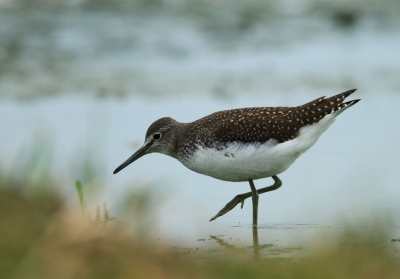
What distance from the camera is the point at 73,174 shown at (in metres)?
6.09

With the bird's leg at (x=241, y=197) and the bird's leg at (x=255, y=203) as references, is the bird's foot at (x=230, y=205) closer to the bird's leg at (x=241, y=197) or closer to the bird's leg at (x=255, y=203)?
the bird's leg at (x=241, y=197)

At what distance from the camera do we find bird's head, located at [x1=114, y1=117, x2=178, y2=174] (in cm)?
834

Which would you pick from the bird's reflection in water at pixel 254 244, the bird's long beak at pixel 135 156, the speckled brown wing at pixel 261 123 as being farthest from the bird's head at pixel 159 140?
the bird's reflection in water at pixel 254 244

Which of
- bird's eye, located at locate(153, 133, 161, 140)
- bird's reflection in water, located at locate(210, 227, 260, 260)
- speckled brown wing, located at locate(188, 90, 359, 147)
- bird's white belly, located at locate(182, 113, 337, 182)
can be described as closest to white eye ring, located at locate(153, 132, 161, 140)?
bird's eye, located at locate(153, 133, 161, 140)

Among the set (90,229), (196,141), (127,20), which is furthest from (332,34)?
(90,229)

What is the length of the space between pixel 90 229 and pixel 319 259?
148 centimetres

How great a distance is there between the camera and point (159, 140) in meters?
8.43

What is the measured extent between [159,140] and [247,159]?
1447 mm

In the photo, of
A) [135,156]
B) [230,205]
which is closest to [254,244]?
[230,205]

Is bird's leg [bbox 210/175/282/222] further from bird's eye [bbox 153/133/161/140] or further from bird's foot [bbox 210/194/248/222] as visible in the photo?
bird's eye [bbox 153/133/161/140]

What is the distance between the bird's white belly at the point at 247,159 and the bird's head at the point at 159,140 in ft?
2.54

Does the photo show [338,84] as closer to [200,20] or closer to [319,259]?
[200,20]

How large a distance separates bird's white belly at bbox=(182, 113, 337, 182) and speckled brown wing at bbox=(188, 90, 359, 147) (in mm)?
80

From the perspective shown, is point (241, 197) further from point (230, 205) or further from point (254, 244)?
point (254, 244)
